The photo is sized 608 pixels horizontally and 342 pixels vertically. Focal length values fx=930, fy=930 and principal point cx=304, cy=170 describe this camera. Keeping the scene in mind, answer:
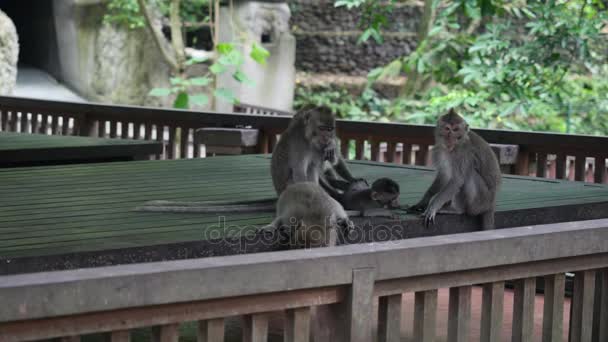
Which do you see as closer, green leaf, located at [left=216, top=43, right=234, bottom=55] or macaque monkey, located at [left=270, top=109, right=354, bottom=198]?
macaque monkey, located at [left=270, top=109, right=354, bottom=198]

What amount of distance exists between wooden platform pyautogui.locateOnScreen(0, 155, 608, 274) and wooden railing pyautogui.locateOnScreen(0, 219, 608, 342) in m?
0.90

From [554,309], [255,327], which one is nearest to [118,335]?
[255,327]

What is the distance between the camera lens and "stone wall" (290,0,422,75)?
2073cm

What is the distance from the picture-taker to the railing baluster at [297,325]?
2.23 meters

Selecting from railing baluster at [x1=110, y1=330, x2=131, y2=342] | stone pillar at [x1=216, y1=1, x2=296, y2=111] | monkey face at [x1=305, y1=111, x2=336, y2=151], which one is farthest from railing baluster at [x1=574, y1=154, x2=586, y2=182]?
stone pillar at [x1=216, y1=1, x2=296, y2=111]

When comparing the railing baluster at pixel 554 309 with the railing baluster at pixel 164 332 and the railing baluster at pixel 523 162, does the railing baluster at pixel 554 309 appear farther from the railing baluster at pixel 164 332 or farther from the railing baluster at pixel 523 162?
the railing baluster at pixel 523 162

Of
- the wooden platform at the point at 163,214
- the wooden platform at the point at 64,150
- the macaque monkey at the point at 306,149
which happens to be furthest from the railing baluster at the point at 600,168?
the wooden platform at the point at 64,150

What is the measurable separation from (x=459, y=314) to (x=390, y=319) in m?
0.23

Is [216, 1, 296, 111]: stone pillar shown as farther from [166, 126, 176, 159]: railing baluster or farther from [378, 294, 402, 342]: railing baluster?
[378, 294, 402, 342]: railing baluster

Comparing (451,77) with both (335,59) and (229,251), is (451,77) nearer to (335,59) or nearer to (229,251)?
(229,251)

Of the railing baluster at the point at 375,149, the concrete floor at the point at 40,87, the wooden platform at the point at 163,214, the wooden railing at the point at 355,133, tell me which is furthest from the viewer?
the concrete floor at the point at 40,87

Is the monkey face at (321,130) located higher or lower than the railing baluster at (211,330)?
higher

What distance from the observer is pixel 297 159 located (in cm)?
394

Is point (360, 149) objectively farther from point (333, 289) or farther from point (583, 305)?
point (333, 289)
